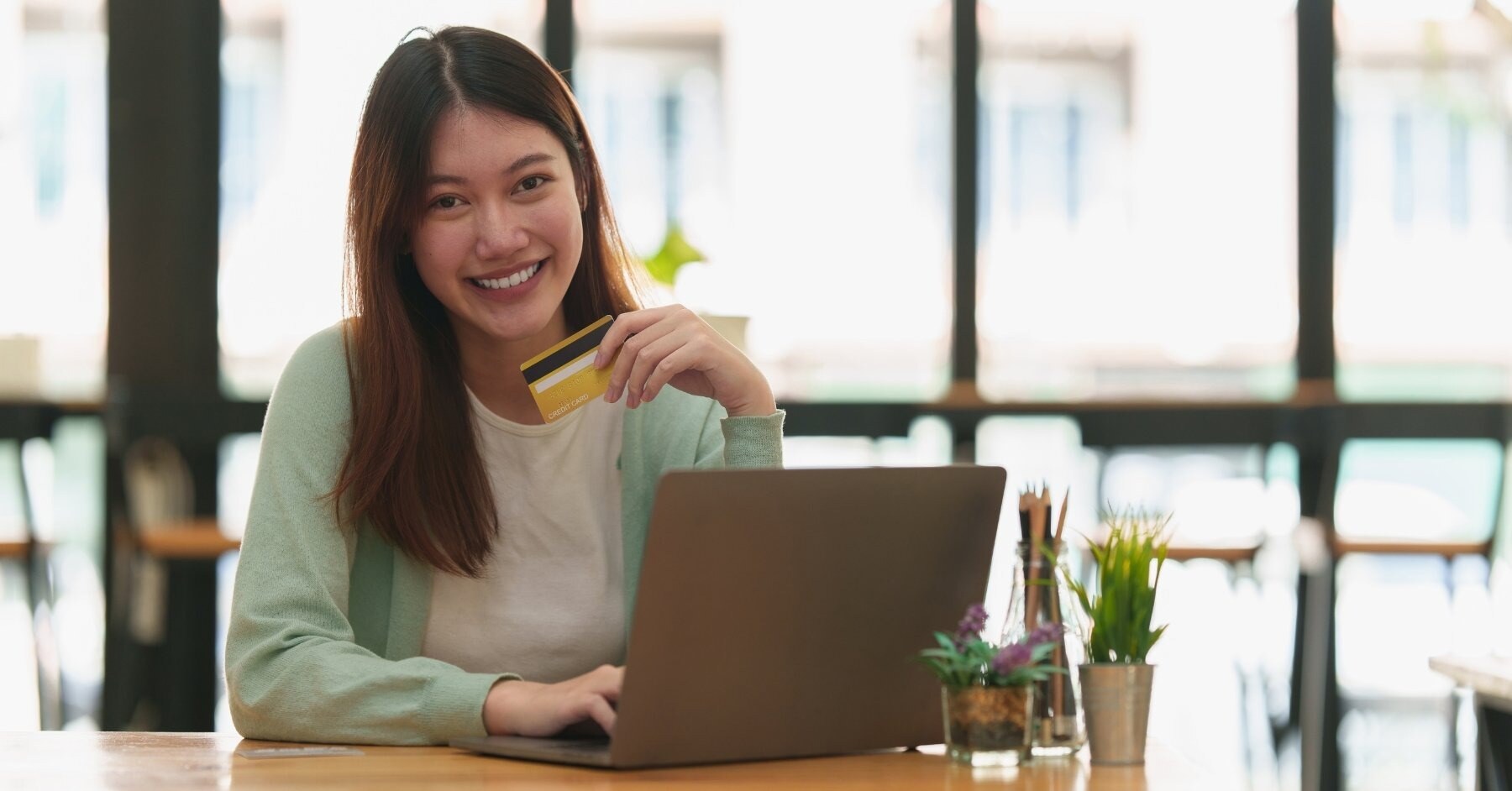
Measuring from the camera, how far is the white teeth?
1521mm

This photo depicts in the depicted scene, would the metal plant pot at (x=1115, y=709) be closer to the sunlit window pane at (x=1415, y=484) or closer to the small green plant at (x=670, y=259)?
the small green plant at (x=670, y=259)

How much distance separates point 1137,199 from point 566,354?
11.4 feet

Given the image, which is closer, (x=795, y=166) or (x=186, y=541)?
(x=186, y=541)

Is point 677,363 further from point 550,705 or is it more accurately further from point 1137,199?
point 1137,199

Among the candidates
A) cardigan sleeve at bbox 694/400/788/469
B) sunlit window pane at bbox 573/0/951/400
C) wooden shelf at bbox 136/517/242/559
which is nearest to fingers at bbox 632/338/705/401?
cardigan sleeve at bbox 694/400/788/469

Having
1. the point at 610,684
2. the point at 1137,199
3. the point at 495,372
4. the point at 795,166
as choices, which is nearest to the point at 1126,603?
the point at 610,684

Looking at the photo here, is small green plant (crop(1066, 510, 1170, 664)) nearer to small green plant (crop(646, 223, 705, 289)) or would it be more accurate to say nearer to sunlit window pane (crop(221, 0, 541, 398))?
small green plant (crop(646, 223, 705, 289))

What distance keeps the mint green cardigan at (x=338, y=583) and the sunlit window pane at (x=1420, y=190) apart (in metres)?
3.38

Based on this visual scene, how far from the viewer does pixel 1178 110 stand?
457cm

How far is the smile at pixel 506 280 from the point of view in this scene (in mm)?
1521

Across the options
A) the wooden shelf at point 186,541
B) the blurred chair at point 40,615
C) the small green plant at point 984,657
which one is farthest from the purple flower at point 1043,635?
the blurred chair at point 40,615

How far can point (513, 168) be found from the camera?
1.48 m

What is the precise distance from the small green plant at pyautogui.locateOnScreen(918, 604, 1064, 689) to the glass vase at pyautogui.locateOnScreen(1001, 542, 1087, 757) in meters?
0.03

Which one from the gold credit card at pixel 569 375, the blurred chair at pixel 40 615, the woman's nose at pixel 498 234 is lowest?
the blurred chair at pixel 40 615
